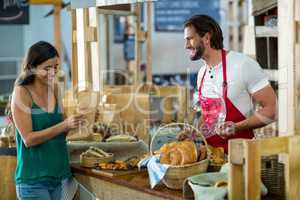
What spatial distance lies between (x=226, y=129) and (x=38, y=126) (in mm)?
1061

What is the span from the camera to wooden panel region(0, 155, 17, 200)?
3.60 metres

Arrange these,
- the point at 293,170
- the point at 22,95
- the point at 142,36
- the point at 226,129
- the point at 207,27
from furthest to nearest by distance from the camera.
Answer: the point at 142,36 → the point at 207,27 → the point at 226,129 → the point at 22,95 → the point at 293,170

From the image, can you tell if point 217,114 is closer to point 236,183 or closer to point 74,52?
point 236,183

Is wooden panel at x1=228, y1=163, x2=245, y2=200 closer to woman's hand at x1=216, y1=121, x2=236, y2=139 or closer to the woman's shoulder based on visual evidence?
woman's hand at x1=216, y1=121, x2=236, y2=139

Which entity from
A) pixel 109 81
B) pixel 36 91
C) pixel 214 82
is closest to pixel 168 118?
pixel 214 82

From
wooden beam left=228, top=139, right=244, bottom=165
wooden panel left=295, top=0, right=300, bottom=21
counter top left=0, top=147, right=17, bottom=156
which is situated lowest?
counter top left=0, top=147, right=17, bottom=156

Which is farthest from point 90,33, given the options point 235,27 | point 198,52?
point 235,27

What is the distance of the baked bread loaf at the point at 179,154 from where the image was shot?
9.38 feet

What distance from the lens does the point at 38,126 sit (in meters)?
3.22

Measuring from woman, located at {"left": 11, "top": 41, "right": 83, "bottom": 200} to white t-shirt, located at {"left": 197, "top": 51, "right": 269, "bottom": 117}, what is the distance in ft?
3.05

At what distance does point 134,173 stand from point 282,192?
0.93 meters

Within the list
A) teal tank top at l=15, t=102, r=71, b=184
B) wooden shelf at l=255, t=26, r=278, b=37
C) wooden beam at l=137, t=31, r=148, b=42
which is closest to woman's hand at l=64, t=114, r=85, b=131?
teal tank top at l=15, t=102, r=71, b=184

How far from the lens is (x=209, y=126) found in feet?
11.8

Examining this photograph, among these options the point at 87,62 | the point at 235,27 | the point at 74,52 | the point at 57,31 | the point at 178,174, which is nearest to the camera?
the point at 178,174
